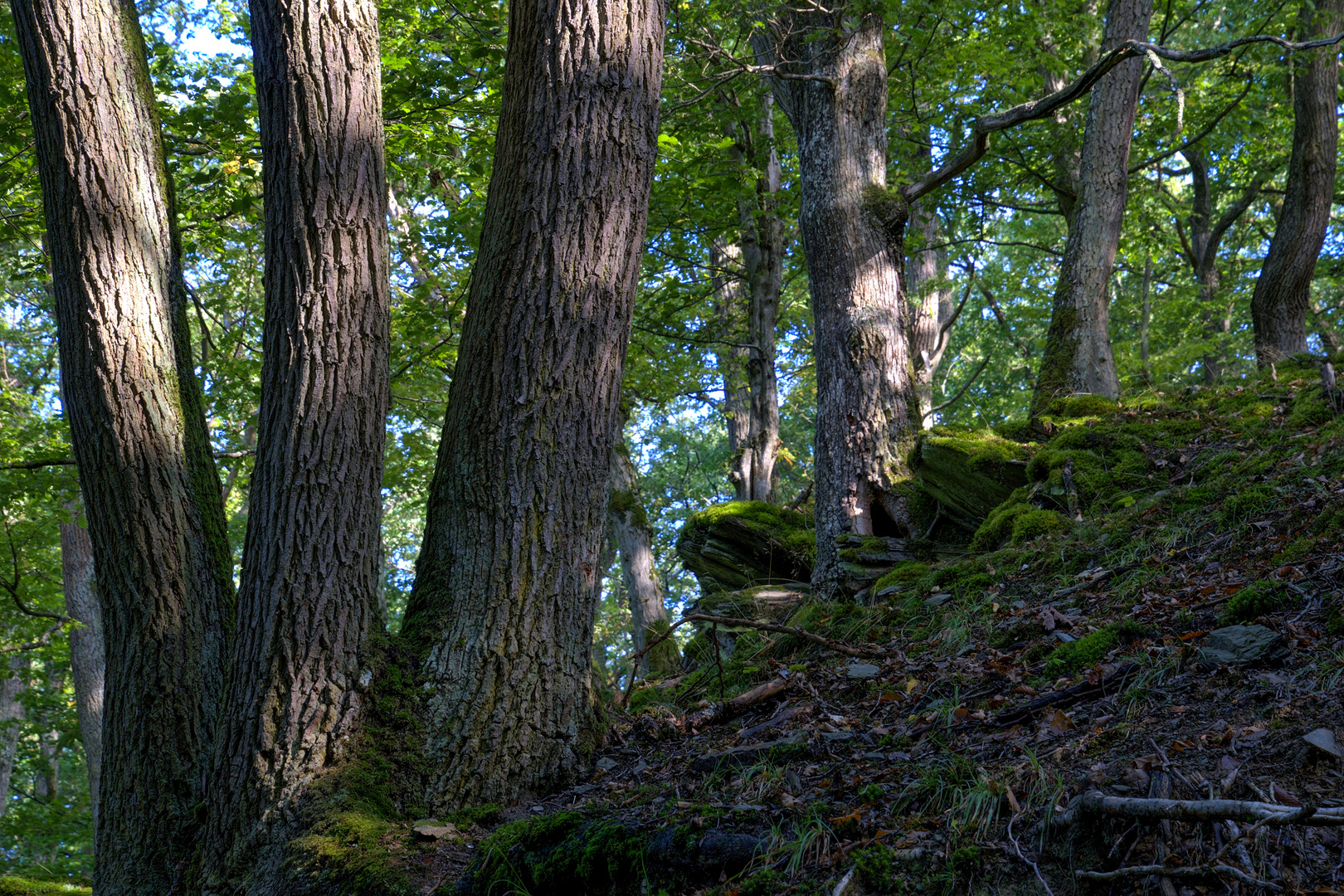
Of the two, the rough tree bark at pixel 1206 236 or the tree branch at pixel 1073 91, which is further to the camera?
the rough tree bark at pixel 1206 236

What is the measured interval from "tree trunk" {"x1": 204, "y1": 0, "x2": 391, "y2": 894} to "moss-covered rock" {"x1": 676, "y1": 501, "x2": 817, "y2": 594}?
14.8ft

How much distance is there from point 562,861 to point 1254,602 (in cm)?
269

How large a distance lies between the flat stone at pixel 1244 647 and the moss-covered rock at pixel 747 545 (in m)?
4.31

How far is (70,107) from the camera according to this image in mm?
3742

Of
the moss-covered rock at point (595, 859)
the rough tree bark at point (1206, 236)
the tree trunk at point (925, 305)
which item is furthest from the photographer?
the rough tree bark at point (1206, 236)

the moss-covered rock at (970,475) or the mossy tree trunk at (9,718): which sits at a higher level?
the moss-covered rock at (970,475)

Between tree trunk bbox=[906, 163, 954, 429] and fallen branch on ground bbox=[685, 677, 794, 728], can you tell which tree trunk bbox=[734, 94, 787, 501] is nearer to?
Answer: tree trunk bbox=[906, 163, 954, 429]

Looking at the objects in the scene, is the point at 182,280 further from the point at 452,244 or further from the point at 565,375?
Result: the point at 452,244

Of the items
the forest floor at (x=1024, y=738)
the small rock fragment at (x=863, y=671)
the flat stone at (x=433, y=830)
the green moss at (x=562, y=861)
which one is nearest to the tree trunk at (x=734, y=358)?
the forest floor at (x=1024, y=738)

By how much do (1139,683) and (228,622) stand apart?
13.1ft

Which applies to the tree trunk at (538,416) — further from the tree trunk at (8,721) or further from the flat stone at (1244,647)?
the tree trunk at (8,721)

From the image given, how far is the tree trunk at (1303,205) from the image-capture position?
869cm

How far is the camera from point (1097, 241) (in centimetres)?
769

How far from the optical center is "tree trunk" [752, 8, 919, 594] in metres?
6.17
